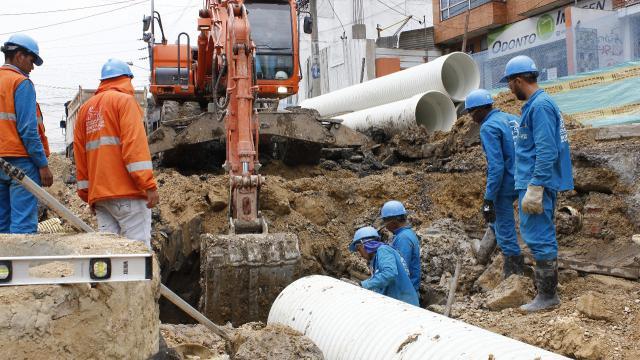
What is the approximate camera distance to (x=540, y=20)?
20.1m

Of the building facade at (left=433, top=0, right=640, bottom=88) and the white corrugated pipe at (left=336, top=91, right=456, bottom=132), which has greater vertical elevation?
the building facade at (left=433, top=0, right=640, bottom=88)

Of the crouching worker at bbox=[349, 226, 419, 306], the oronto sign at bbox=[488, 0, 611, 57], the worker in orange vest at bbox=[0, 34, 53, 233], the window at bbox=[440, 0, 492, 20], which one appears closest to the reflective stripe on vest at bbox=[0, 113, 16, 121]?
the worker in orange vest at bbox=[0, 34, 53, 233]

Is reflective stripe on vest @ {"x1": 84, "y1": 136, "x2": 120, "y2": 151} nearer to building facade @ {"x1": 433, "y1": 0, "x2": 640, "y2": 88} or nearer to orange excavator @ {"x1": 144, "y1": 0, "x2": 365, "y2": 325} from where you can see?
orange excavator @ {"x1": 144, "y1": 0, "x2": 365, "y2": 325}

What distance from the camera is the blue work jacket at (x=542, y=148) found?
4.40m

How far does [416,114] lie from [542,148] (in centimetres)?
749

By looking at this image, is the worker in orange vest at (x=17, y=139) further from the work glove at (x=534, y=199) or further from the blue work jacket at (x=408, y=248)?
the work glove at (x=534, y=199)

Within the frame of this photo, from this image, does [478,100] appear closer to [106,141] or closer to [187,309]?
[106,141]

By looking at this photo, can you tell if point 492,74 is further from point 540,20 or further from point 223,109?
point 223,109

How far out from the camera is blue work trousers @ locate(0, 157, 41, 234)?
4.54 meters

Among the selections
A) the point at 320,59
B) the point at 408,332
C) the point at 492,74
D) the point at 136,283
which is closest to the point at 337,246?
the point at 408,332

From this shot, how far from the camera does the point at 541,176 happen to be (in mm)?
4402

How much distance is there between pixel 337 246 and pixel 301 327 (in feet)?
10.9

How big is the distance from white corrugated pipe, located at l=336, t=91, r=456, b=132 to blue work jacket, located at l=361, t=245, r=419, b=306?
6.89m

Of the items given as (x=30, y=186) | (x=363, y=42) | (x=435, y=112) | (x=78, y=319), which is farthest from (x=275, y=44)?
(x=363, y=42)
